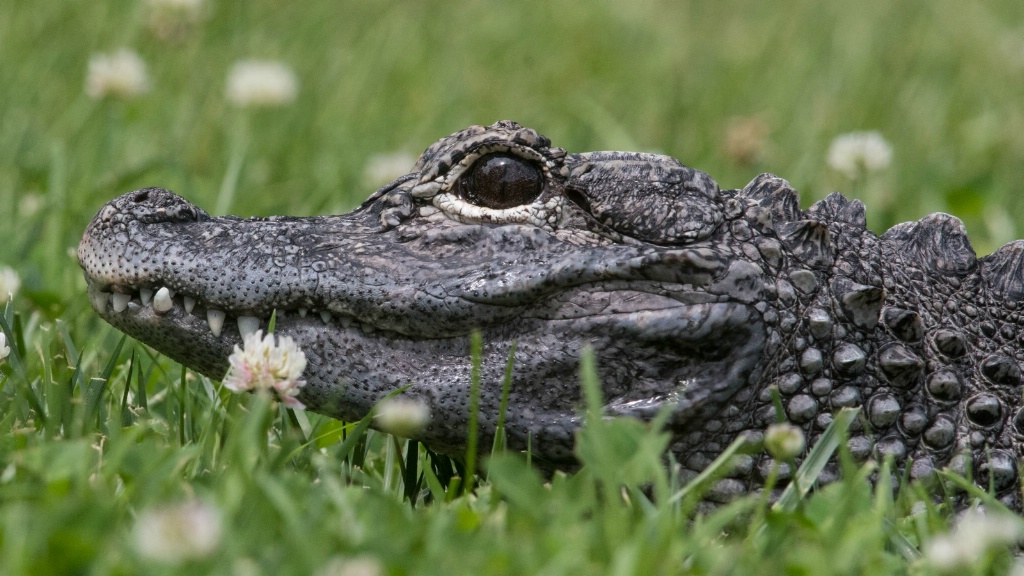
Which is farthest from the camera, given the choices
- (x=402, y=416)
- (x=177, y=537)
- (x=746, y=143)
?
(x=746, y=143)

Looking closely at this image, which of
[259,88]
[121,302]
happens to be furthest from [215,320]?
[259,88]

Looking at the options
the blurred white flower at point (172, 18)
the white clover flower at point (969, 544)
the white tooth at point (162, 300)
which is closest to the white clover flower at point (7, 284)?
the white tooth at point (162, 300)

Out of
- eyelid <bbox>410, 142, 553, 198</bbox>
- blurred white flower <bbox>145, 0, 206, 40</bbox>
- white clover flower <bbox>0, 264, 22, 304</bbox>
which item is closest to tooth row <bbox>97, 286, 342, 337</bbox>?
eyelid <bbox>410, 142, 553, 198</bbox>

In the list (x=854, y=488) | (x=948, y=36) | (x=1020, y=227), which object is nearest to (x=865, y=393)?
(x=854, y=488)

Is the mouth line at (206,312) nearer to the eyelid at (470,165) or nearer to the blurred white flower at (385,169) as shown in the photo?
the eyelid at (470,165)

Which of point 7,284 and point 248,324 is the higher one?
point 7,284

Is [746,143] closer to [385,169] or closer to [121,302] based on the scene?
[385,169]
